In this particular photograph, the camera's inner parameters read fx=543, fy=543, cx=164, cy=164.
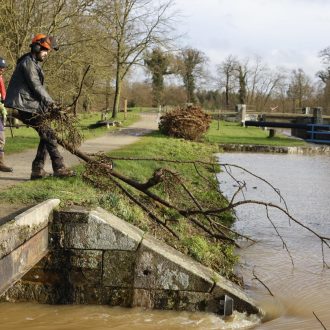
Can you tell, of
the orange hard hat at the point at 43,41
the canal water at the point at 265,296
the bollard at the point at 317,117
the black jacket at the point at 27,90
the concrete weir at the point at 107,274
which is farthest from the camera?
the bollard at the point at 317,117

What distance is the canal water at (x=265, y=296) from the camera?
5699mm

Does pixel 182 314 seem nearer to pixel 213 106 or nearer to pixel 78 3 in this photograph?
pixel 78 3

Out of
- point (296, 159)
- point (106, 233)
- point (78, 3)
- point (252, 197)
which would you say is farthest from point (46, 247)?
point (296, 159)

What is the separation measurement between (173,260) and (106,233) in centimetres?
80

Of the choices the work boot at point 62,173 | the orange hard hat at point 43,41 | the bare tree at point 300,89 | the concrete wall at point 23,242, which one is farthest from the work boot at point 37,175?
the bare tree at point 300,89

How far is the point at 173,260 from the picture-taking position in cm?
604

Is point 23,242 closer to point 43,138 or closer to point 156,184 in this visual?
point 43,138

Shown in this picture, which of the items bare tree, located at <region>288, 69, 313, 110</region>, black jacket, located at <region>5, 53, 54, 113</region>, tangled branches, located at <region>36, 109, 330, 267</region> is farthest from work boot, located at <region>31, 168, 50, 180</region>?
bare tree, located at <region>288, 69, 313, 110</region>

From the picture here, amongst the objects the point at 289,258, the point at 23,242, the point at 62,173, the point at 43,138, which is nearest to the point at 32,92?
the point at 43,138

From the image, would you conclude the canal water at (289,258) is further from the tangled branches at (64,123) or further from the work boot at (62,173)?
the tangled branches at (64,123)

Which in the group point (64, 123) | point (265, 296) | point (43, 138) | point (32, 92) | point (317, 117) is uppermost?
point (32, 92)

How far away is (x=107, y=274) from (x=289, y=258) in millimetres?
3552

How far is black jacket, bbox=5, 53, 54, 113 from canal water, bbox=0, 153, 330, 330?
2.80 meters

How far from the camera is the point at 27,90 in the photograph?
295 inches
